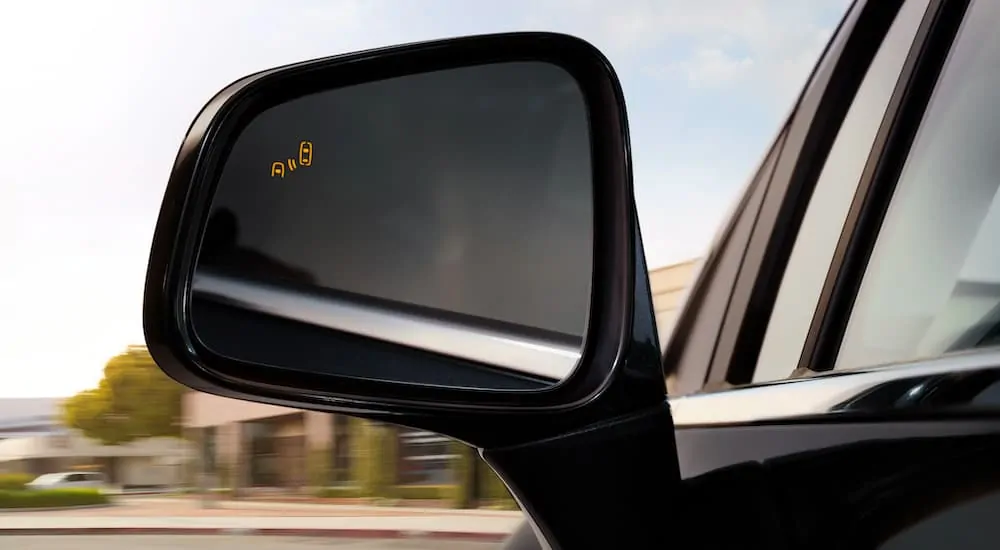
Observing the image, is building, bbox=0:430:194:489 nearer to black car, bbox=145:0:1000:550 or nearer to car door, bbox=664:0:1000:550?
car door, bbox=664:0:1000:550

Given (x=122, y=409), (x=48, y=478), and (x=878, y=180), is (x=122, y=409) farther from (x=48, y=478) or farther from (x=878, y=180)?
(x=878, y=180)

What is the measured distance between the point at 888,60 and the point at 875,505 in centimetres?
70

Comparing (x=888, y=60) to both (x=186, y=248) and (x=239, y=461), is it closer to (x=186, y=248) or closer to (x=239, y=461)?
(x=186, y=248)

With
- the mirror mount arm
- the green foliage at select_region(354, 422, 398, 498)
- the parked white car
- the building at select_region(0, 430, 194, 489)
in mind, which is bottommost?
the mirror mount arm

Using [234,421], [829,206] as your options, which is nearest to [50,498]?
[234,421]

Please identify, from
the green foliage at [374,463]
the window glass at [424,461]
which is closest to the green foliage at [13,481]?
the green foliage at [374,463]

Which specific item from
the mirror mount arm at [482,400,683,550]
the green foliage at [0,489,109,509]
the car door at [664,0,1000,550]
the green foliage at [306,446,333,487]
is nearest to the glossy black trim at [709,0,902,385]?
the car door at [664,0,1000,550]

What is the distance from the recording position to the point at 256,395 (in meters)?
0.69

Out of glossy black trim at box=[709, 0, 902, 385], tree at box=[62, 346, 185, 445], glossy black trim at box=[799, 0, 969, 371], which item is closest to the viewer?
glossy black trim at box=[799, 0, 969, 371]

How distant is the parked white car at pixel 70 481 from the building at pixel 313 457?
0.62 m

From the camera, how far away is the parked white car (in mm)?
6395

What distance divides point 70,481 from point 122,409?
1.89 ft

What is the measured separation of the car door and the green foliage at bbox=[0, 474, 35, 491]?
604 centimetres

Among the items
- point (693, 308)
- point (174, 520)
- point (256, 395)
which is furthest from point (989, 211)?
point (174, 520)
